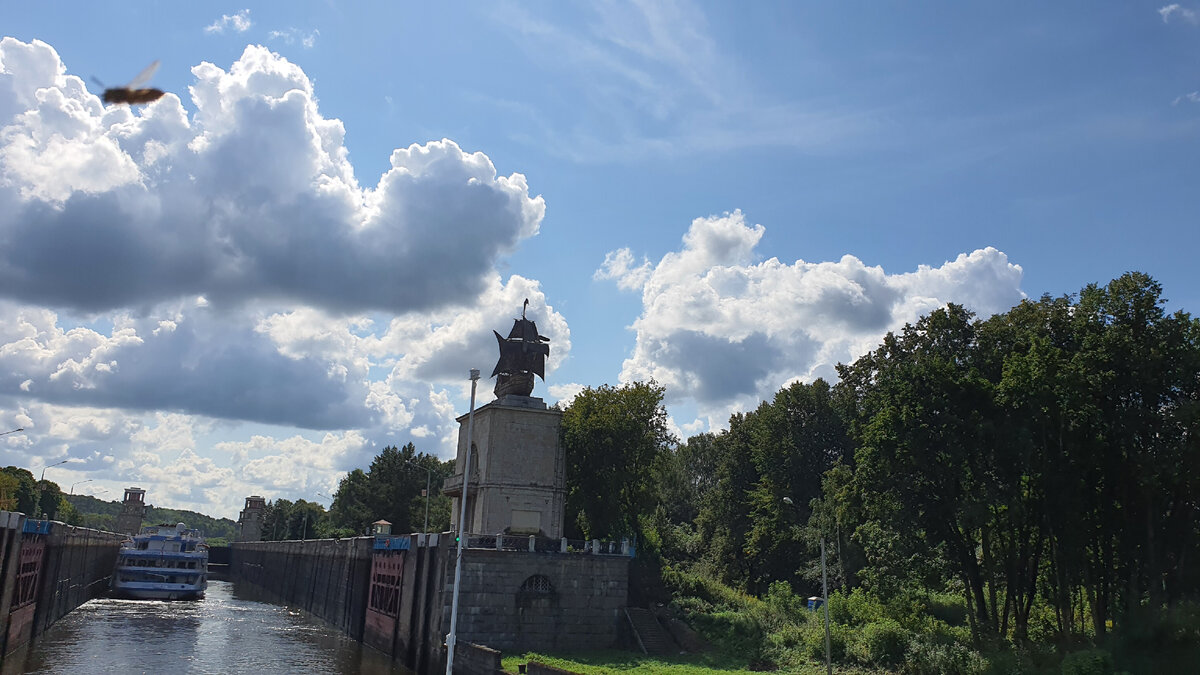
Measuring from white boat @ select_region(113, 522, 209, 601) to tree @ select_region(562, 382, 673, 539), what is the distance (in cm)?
4588

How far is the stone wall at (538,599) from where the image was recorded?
40.5 metres

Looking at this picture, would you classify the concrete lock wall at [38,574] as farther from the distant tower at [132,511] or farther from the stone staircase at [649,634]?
the distant tower at [132,511]

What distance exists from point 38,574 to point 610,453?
114ft

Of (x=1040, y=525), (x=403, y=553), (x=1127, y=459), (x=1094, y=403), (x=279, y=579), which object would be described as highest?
(x=1094, y=403)

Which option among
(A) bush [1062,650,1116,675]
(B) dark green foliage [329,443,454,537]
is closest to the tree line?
(A) bush [1062,650,1116,675]

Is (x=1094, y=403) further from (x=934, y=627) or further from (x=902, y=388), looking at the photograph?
(x=934, y=627)

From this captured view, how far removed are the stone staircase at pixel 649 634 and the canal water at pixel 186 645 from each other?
12.8 m

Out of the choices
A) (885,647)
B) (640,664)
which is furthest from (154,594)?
(885,647)

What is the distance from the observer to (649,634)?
139ft

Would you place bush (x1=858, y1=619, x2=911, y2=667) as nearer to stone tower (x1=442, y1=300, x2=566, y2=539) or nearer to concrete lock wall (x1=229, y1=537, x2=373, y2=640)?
stone tower (x1=442, y1=300, x2=566, y2=539)

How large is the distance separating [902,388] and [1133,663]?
13.3 metres

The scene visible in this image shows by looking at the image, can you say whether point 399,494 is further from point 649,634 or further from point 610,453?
point 649,634

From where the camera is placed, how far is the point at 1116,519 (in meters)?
32.4

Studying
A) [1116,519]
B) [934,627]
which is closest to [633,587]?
[934,627]
